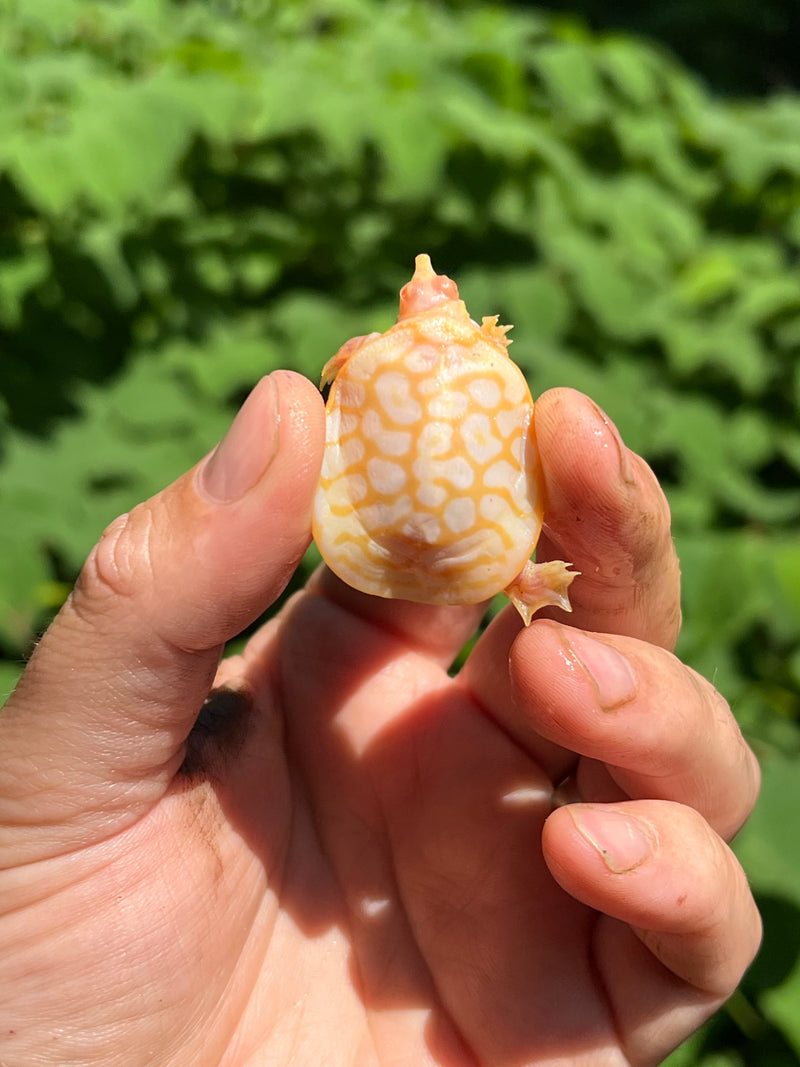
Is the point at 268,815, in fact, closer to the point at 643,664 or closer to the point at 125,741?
the point at 125,741

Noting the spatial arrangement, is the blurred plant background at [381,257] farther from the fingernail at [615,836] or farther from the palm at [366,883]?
the fingernail at [615,836]

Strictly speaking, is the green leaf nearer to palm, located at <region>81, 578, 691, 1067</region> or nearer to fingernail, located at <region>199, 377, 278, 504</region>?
palm, located at <region>81, 578, 691, 1067</region>

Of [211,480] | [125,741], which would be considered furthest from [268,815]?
[211,480]

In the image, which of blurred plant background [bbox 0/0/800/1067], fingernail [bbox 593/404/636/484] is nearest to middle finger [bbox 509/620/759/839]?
fingernail [bbox 593/404/636/484]

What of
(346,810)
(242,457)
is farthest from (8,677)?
(242,457)

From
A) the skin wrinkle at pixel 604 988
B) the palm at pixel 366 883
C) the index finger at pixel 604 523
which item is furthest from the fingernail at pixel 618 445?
the skin wrinkle at pixel 604 988
